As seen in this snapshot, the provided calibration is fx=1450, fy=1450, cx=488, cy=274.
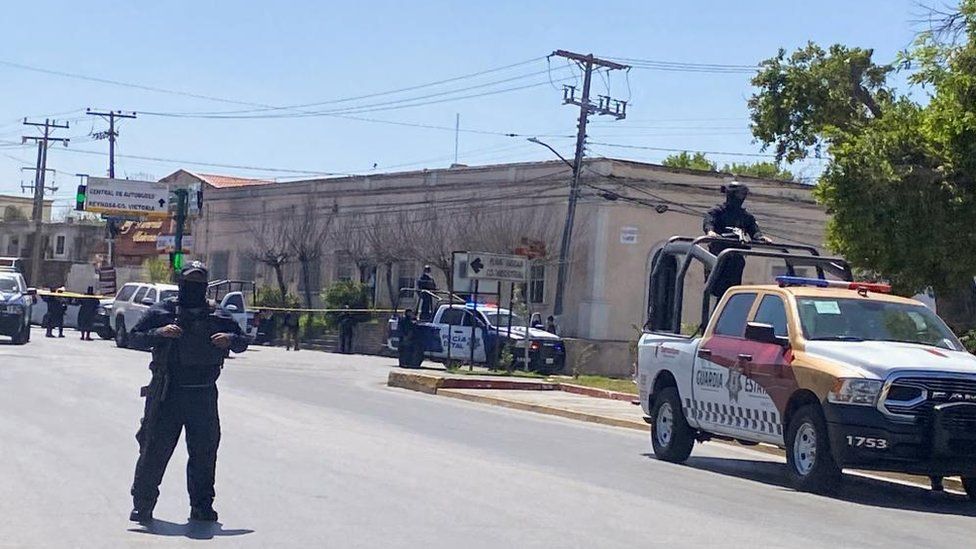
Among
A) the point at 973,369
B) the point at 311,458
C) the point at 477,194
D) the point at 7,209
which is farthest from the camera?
the point at 7,209

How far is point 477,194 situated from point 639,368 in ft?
117

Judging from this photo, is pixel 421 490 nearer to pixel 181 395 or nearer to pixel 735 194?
pixel 181 395

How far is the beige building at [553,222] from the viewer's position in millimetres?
46844

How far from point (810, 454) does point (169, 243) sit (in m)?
65.8

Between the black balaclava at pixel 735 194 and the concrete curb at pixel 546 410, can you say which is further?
the concrete curb at pixel 546 410

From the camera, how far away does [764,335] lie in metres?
13.4

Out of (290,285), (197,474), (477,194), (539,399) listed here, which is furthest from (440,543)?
(290,285)

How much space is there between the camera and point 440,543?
933 centimetres

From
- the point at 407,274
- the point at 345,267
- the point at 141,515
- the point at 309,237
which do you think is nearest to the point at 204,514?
the point at 141,515

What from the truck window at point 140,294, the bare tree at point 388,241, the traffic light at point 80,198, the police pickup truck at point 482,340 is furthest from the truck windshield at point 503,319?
the traffic light at point 80,198

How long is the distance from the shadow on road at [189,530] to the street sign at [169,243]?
63.3 meters

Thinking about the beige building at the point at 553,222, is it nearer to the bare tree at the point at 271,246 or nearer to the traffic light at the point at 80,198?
the bare tree at the point at 271,246

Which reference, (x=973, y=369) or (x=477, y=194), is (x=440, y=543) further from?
(x=477, y=194)

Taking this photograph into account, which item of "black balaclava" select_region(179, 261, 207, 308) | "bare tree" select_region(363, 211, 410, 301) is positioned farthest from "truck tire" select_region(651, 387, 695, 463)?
A: "bare tree" select_region(363, 211, 410, 301)
